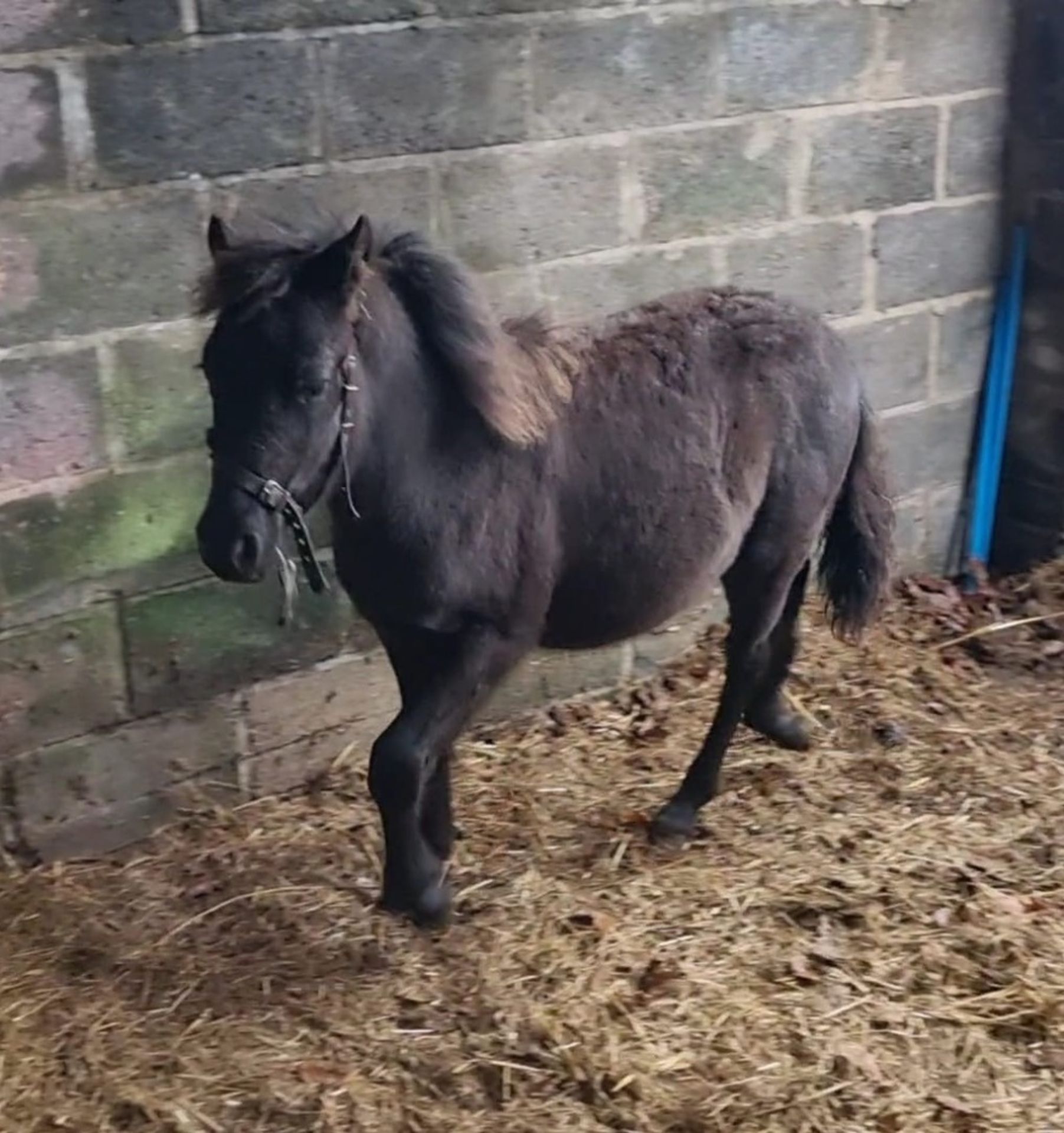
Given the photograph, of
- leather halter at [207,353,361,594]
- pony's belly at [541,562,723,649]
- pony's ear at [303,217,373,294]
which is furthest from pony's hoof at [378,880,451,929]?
pony's ear at [303,217,373,294]

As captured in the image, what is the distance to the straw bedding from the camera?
248cm

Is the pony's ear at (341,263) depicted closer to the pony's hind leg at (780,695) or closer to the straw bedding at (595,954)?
the straw bedding at (595,954)

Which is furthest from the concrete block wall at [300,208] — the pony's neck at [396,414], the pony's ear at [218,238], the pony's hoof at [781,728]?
the pony's neck at [396,414]

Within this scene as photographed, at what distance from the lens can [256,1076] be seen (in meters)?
2.51

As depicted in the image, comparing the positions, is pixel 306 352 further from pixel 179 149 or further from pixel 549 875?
pixel 549 875

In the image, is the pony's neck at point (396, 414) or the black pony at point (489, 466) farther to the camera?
the pony's neck at point (396, 414)

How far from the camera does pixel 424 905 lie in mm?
2766

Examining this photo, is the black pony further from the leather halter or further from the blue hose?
the blue hose

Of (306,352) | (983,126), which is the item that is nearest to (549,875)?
(306,352)

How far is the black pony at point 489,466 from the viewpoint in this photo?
88.7 inches

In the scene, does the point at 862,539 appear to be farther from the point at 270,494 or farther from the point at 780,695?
the point at 270,494

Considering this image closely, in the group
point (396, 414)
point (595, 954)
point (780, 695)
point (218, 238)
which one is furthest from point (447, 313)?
point (780, 695)

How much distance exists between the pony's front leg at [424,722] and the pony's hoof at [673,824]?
2.17 ft

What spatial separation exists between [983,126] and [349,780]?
2.25m
